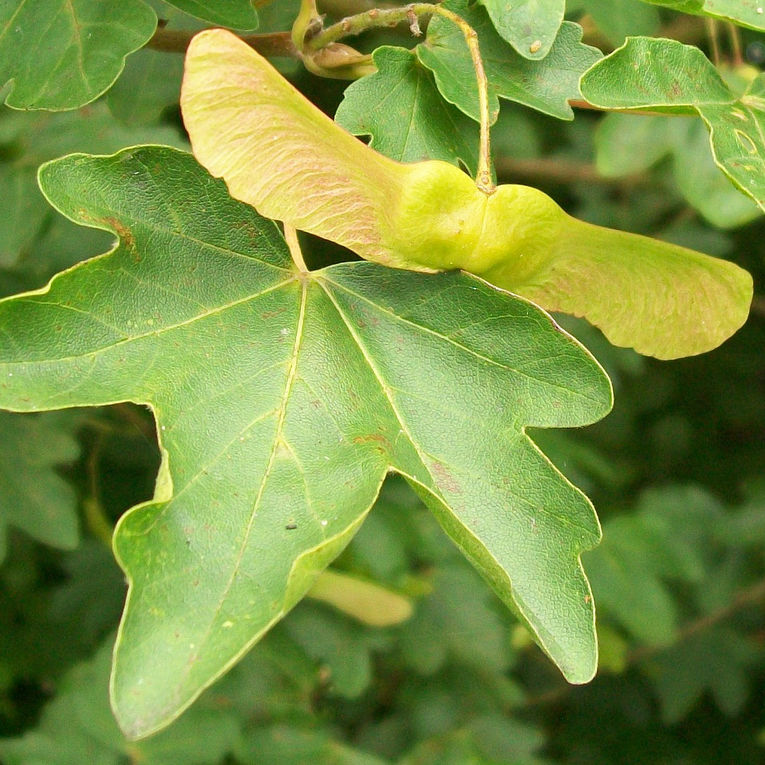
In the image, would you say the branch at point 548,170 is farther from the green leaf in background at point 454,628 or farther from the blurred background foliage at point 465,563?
the green leaf in background at point 454,628

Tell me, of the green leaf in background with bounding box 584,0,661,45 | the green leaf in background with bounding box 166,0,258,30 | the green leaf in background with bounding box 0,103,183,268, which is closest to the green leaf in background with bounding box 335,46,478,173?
the green leaf in background with bounding box 166,0,258,30

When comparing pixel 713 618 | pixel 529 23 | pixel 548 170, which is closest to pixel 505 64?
pixel 529 23

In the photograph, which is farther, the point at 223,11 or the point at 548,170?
the point at 548,170

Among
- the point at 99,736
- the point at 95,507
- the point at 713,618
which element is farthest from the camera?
the point at 713,618

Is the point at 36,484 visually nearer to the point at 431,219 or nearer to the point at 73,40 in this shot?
the point at 73,40

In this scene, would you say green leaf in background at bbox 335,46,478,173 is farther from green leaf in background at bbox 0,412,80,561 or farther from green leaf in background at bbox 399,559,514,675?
green leaf in background at bbox 399,559,514,675

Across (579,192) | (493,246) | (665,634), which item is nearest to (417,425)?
(493,246)

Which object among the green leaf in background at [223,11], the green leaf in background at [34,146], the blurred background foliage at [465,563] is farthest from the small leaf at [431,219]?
the green leaf in background at [34,146]
